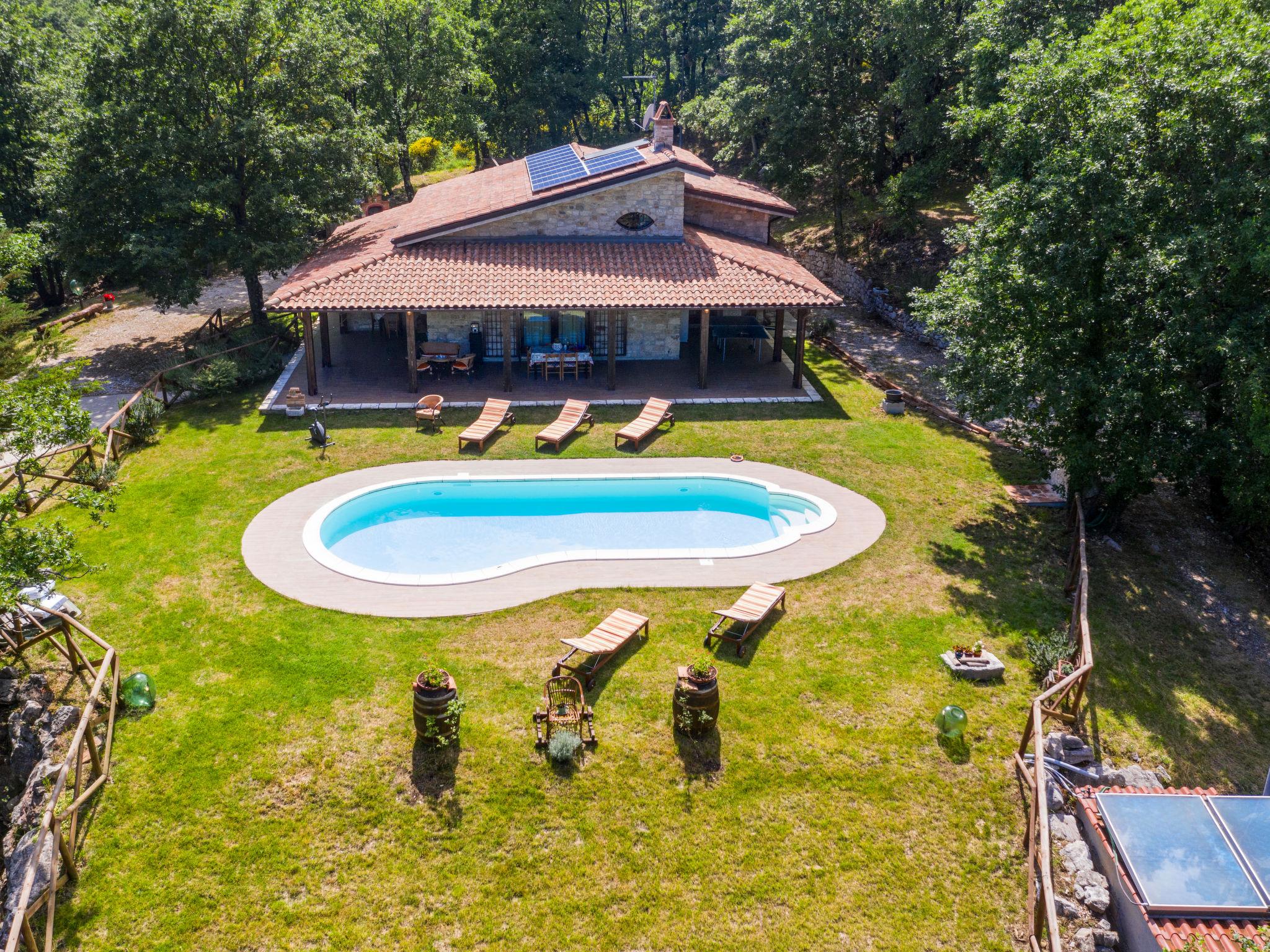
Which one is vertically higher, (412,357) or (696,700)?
(412,357)

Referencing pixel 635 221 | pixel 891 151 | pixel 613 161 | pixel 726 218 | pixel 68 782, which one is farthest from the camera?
pixel 891 151

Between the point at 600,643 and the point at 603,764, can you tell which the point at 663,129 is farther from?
the point at 603,764

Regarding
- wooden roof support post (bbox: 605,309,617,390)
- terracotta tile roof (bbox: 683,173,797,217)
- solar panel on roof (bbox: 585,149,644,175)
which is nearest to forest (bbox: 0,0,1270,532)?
terracotta tile roof (bbox: 683,173,797,217)

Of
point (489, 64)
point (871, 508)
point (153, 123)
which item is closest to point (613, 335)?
point (871, 508)

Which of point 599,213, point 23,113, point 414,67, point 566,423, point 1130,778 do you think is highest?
point 414,67

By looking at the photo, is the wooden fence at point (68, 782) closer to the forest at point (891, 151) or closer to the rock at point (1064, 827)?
the forest at point (891, 151)

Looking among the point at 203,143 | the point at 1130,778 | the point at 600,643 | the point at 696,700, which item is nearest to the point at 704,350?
the point at 600,643

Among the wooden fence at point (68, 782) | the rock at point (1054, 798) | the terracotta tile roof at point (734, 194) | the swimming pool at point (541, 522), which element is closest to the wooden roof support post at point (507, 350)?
the swimming pool at point (541, 522)
